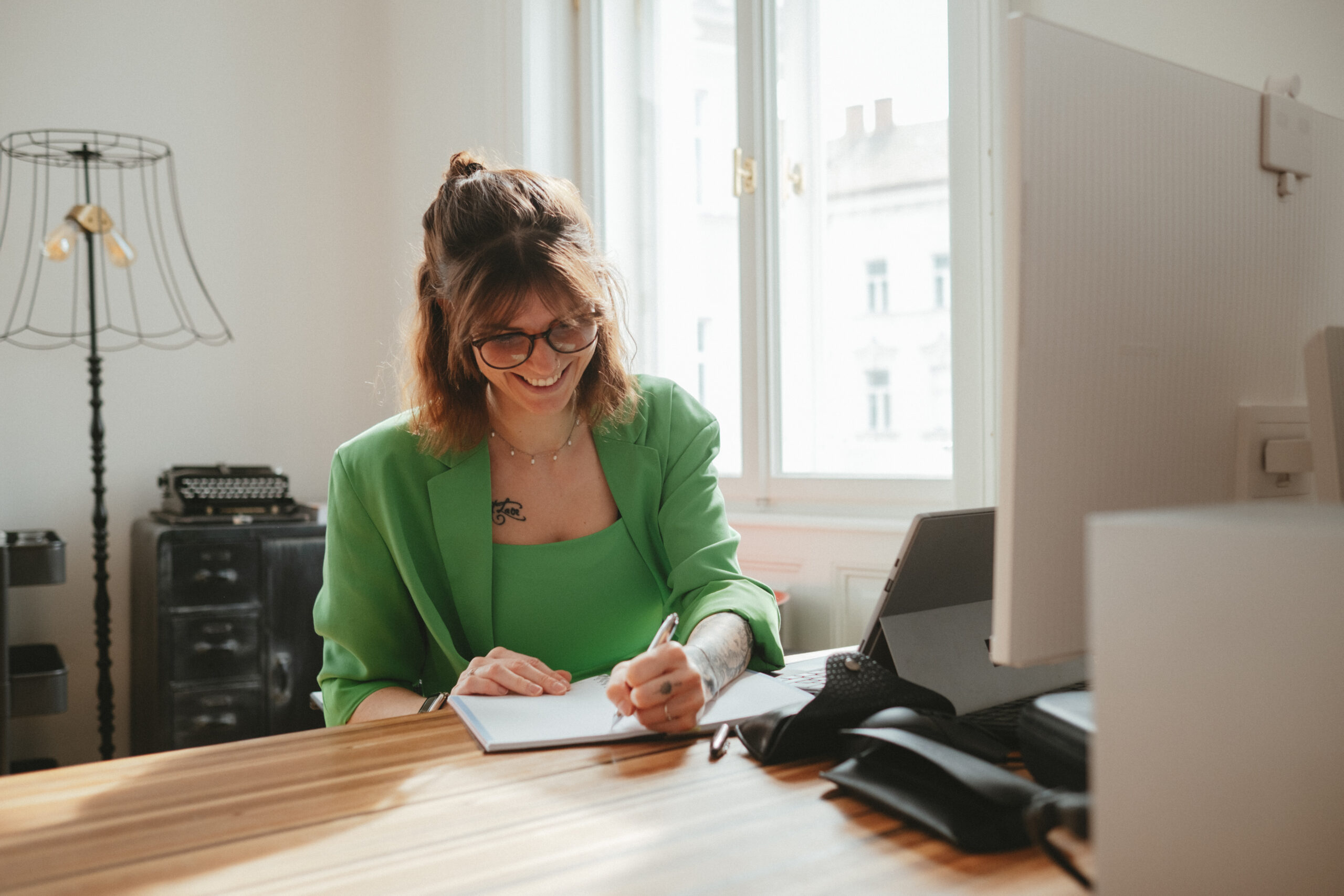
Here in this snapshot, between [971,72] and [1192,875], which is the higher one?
[971,72]

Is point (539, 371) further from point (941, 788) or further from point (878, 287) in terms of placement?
point (878, 287)

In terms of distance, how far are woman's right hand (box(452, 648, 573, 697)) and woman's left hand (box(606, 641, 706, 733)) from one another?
0.15 metres

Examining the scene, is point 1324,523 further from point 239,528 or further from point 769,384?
point 239,528

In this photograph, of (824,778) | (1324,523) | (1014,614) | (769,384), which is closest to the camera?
(1324,523)

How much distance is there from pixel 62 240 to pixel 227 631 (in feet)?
3.77

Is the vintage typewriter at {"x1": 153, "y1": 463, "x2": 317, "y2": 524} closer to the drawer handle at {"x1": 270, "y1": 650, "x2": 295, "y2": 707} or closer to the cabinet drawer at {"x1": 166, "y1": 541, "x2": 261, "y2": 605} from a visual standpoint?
the cabinet drawer at {"x1": 166, "y1": 541, "x2": 261, "y2": 605}

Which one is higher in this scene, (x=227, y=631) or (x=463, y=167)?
(x=463, y=167)

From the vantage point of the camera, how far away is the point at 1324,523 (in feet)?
1.28

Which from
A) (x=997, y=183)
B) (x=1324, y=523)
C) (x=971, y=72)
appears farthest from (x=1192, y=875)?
(x=971, y=72)

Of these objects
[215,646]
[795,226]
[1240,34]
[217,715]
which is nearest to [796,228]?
[795,226]

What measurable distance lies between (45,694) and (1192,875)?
2622 mm

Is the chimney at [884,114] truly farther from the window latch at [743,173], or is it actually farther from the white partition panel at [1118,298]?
the white partition panel at [1118,298]

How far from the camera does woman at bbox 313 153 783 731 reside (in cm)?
121

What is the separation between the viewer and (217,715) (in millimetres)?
2506
